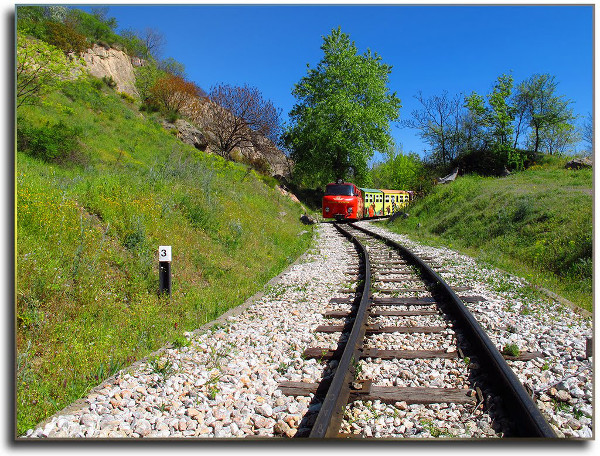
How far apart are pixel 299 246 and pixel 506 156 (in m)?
20.3

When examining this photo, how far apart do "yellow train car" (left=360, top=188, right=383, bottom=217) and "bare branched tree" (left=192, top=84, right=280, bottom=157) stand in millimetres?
11566

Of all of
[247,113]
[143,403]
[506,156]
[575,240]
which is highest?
[247,113]

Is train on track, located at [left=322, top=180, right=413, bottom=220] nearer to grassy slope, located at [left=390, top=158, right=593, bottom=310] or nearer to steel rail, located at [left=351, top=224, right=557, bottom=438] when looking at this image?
grassy slope, located at [left=390, top=158, right=593, bottom=310]

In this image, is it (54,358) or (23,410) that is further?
(54,358)

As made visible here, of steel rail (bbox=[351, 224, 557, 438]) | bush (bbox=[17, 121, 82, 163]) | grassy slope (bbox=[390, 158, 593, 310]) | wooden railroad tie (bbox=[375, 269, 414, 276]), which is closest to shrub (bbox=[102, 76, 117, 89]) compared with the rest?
bush (bbox=[17, 121, 82, 163])

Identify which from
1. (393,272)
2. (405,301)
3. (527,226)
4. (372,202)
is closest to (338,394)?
(405,301)

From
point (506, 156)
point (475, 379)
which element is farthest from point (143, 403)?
point (506, 156)

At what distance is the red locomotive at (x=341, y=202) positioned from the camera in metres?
28.6

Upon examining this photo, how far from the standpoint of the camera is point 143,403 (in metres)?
3.36

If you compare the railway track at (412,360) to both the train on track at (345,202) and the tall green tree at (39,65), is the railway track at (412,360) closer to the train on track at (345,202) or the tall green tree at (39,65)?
the tall green tree at (39,65)

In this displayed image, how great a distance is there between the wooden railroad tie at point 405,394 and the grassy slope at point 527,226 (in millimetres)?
3843

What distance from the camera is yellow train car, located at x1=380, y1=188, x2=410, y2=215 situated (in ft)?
119

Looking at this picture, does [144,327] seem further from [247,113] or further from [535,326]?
[247,113]

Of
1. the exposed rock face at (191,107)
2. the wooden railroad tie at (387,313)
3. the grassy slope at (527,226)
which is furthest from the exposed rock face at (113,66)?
the wooden railroad tie at (387,313)
